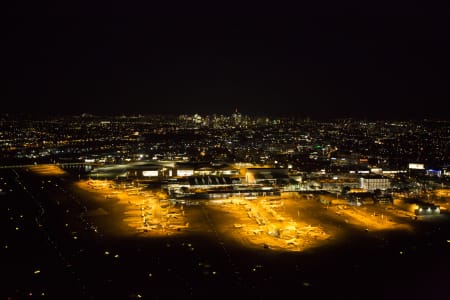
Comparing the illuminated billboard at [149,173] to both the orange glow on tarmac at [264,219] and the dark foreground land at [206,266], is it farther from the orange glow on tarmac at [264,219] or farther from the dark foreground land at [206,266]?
the dark foreground land at [206,266]

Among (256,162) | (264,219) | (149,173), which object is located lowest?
(256,162)

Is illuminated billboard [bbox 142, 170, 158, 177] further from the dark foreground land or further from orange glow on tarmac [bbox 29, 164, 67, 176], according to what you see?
the dark foreground land

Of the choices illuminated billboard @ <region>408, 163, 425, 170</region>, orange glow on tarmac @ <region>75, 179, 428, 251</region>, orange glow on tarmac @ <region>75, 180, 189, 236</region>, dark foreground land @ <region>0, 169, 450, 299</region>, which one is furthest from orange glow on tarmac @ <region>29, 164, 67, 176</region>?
illuminated billboard @ <region>408, 163, 425, 170</region>

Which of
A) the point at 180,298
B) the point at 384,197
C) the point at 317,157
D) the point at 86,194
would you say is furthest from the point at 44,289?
the point at 317,157

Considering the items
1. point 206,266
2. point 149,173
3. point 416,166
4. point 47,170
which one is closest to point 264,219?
point 206,266

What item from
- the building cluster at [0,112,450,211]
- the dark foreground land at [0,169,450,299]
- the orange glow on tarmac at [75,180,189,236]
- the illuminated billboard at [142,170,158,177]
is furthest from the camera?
the illuminated billboard at [142,170,158,177]

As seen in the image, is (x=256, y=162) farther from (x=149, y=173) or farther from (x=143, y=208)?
(x=143, y=208)

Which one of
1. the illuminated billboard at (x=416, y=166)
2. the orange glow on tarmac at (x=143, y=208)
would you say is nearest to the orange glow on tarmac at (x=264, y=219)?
the orange glow on tarmac at (x=143, y=208)

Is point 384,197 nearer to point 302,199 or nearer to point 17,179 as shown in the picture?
point 302,199
